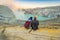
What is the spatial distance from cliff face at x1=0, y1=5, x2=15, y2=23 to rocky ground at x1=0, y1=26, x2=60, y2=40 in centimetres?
24

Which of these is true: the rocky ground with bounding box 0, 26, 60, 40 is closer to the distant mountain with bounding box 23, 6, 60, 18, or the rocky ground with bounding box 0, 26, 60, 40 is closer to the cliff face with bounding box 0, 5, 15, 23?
the cliff face with bounding box 0, 5, 15, 23

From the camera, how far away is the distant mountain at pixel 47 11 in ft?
18.4

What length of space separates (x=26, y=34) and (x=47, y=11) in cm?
88

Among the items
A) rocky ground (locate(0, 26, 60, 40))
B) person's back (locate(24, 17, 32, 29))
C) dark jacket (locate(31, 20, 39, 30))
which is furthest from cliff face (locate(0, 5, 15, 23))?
dark jacket (locate(31, 20, 39, 30))

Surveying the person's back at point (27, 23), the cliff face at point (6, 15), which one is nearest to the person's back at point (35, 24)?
the person's back at point (27, 23)

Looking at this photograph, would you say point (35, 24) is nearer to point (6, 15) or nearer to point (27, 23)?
point (27, 23)


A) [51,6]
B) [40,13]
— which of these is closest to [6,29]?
[40,13]

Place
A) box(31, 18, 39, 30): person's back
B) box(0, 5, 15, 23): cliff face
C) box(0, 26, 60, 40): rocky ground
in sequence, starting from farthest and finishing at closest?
box(0, 5, 15, 23): cliff face
box(31, 18, 39, 30): person's back
box(0, 26, 60, 40): rocky ground

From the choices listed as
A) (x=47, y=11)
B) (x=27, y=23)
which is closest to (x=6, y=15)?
(x=27, y=23)

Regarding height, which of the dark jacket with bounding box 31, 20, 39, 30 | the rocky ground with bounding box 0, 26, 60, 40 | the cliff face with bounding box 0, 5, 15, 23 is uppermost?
the cliff face with bounding box 0, 5, 15, 23

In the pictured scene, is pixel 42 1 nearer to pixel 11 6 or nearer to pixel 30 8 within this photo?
pixel 30 8

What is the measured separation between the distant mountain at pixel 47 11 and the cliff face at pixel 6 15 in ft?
1.41

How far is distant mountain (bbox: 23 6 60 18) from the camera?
5609 millimetres

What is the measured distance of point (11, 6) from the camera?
227 inches
